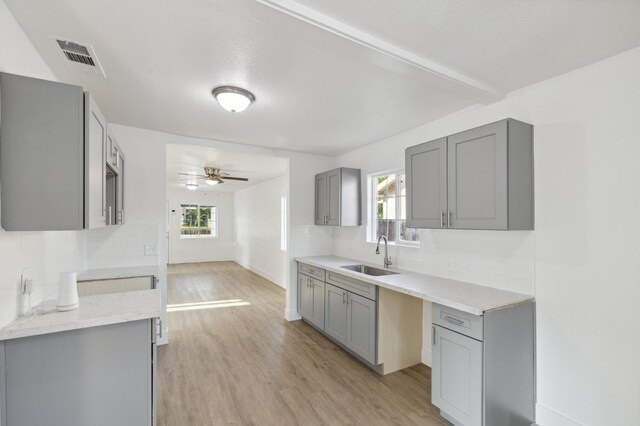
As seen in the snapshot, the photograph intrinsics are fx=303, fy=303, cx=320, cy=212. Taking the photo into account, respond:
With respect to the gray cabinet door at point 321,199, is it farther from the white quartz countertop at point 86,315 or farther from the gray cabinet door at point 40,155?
the gray cabinet door at point 40,155

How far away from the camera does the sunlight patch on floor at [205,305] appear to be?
202 inches

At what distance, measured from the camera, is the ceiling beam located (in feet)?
4.84

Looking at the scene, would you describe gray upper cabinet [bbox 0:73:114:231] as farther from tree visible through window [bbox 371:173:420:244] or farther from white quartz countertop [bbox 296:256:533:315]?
tree visible through window [bbox 371:173:420:244]

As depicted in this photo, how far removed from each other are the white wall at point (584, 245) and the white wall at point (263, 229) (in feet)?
15.2

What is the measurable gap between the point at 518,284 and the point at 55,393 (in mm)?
3096

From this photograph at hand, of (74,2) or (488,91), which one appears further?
(488,91)

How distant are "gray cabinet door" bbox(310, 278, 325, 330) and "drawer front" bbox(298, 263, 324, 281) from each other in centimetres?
6

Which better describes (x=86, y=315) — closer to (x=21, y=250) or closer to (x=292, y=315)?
(x=21, y=250)

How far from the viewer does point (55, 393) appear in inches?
62.4

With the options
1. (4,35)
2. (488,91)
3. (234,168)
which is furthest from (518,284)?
(234,168)

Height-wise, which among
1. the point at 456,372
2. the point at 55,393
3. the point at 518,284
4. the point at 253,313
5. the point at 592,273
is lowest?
the point at 253,313

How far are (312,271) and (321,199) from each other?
1.10 meters

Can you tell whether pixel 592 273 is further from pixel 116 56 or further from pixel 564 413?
pixel 116 56

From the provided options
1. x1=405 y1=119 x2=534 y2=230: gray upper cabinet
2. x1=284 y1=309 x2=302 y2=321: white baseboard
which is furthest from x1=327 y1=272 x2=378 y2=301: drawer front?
x1=284 y1=309 x2=302 y2=321: white baseboard
